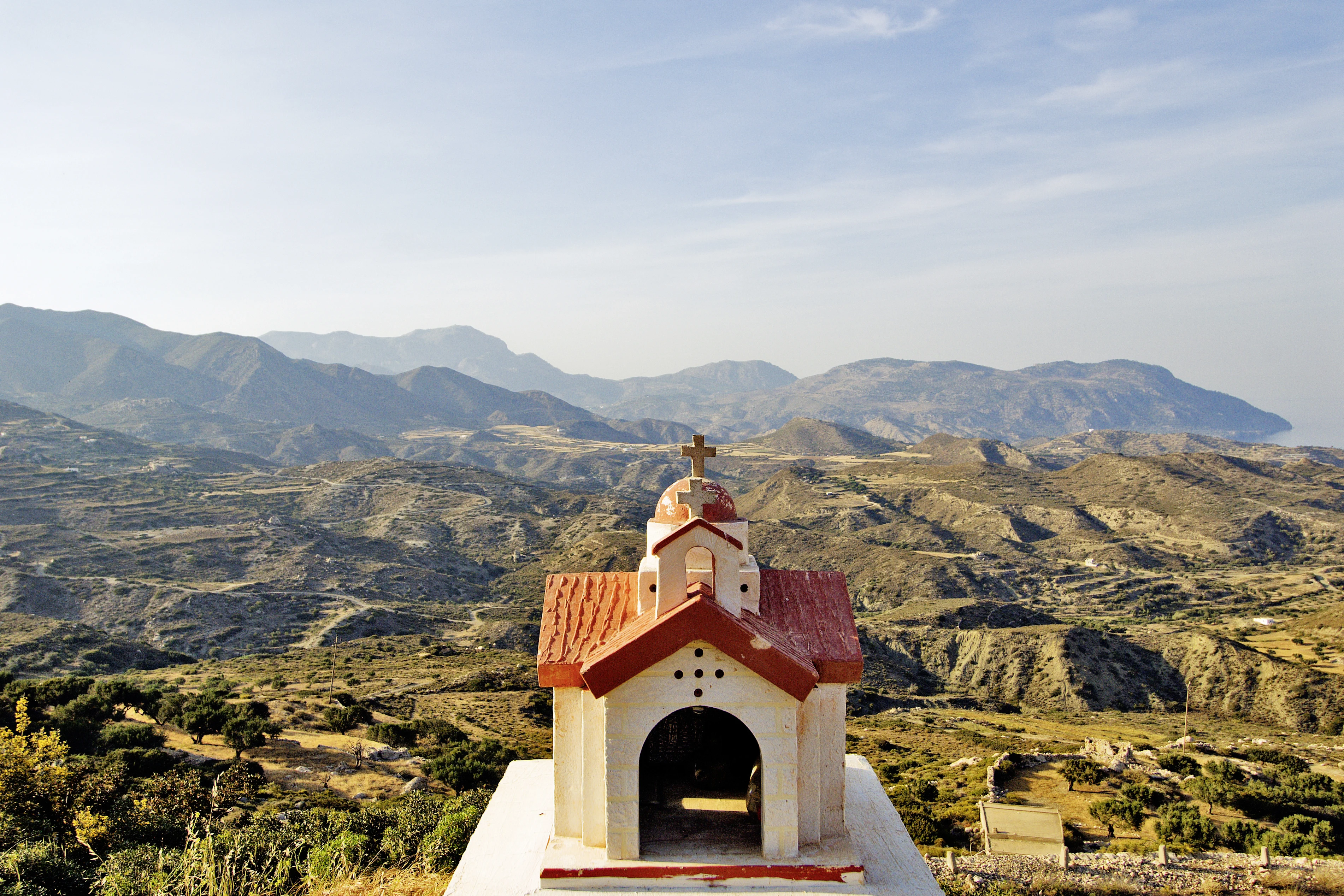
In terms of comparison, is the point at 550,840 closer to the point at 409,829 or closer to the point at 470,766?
the point at 409,829

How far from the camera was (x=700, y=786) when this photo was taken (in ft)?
39.3

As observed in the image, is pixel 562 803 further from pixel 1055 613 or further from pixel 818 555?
pixel 818 555

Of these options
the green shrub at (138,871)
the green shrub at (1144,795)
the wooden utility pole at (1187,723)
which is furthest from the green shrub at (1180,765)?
the green shrub at (138,871)

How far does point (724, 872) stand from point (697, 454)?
5.62 metres

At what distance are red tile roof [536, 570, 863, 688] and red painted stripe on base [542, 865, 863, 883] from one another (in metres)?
2.22

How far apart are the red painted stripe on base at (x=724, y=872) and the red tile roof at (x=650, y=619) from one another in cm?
222

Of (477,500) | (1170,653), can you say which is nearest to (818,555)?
(1170,653)

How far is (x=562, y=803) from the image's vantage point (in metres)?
10.5

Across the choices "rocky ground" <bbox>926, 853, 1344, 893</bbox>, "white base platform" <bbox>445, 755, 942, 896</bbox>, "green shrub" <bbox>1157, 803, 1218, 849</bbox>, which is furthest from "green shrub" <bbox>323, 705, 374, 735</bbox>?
"green shrub" <bbox>1157, 803, 1218, 849</bbox>

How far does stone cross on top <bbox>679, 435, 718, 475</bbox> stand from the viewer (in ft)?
38.7

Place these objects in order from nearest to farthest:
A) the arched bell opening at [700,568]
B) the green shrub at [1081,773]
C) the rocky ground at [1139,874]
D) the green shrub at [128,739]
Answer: the arched bell opening at [700,568], the rocky ground at [1139,874], the green shrub at [1081,773], the green shrub at [128,739]

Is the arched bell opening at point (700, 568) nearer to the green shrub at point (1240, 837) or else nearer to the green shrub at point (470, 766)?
the green shrub at point (470, 766)

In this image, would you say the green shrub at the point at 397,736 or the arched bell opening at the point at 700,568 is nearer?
the arched bell opening at the point at 700,568

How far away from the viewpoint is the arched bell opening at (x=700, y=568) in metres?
10.2
